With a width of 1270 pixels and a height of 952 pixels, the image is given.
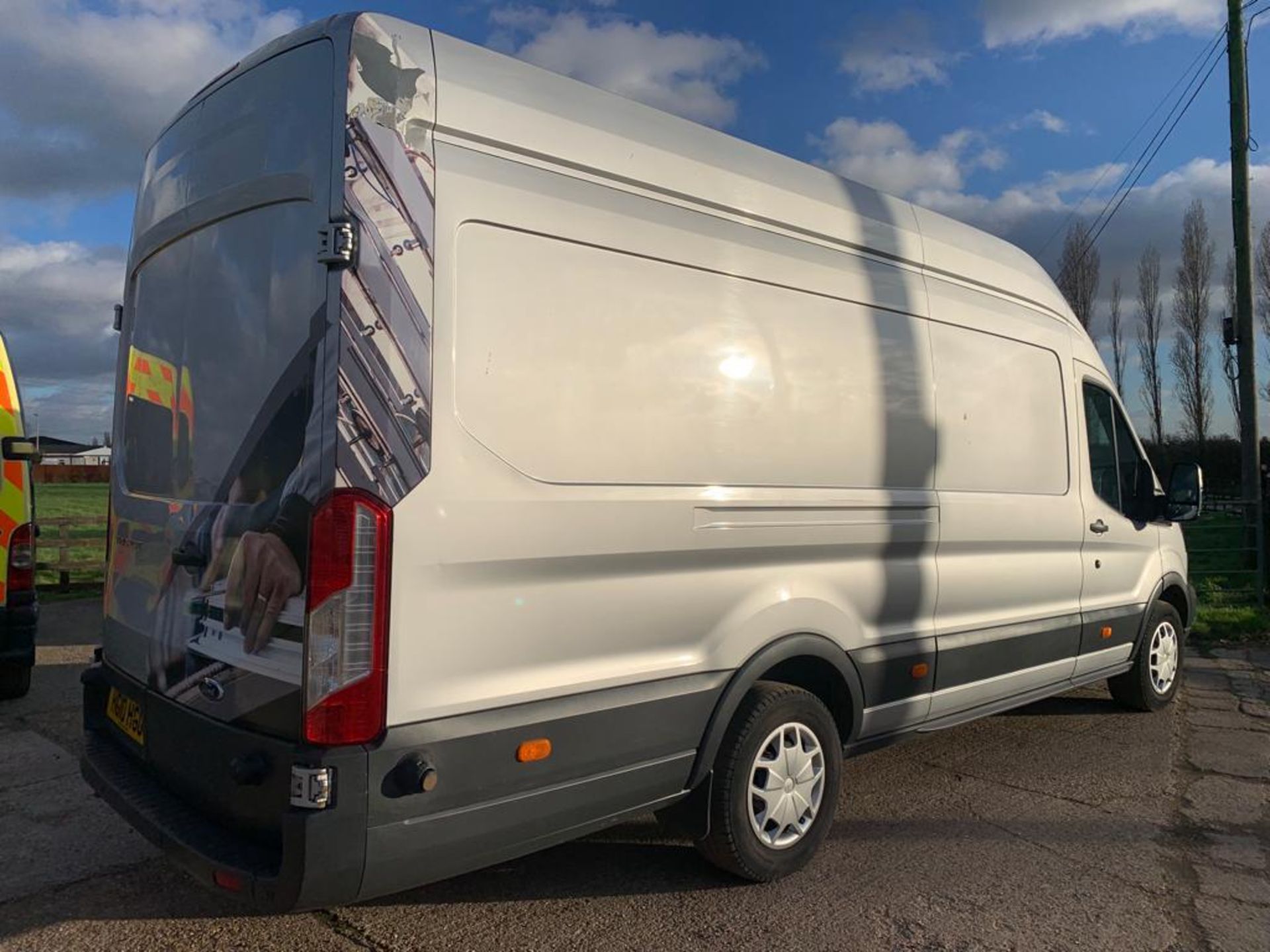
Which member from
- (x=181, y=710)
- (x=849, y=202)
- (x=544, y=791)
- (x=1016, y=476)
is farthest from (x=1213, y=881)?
(x=181, y=710)

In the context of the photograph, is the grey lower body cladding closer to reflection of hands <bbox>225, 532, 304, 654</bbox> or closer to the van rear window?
reflection of hands <bbox>225, 532, 304, 654</bbox>

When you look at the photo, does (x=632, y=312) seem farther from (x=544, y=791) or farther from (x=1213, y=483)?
(x=1213, y=483)

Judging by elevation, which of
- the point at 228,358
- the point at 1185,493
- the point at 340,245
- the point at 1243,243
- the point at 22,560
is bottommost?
the point at 22,560

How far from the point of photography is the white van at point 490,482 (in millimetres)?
2486

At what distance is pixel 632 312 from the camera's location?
3.07 metres

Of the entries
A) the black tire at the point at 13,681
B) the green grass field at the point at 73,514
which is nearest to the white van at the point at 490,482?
the green grass field at the point at 73,514

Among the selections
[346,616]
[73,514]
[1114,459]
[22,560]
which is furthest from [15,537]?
[73,514]

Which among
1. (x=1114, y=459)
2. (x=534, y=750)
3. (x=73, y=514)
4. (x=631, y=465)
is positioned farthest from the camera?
(x=73, y=514)

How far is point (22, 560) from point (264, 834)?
13.3 feet

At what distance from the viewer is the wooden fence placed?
1162cm

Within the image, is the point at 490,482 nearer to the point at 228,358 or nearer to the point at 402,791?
the point at 402,791

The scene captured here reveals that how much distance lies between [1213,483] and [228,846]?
29.8 meters

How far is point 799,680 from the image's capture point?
149 inches

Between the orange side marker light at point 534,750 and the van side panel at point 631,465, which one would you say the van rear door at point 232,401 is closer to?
the van side panel at point 631,465
